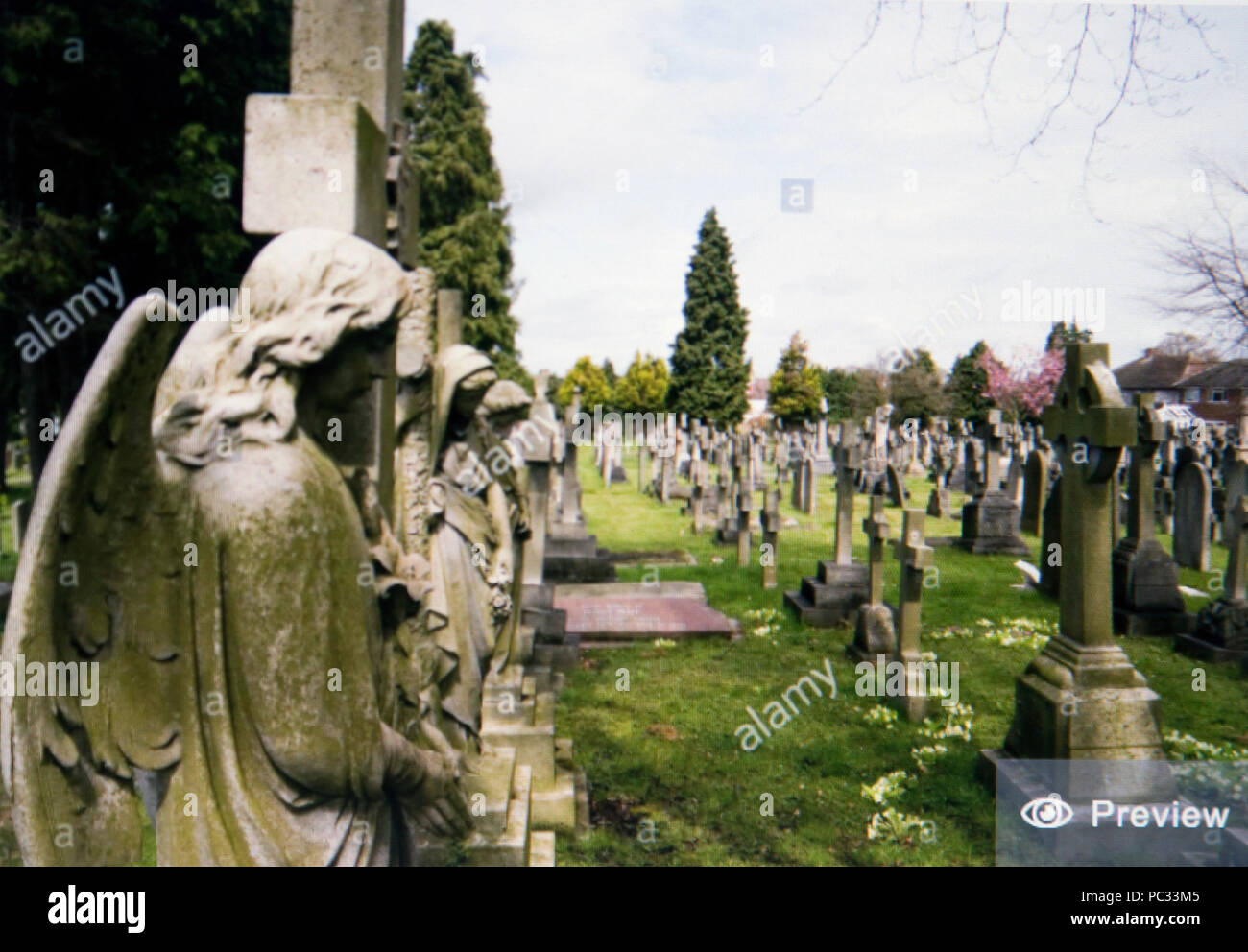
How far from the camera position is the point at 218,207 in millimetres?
11422

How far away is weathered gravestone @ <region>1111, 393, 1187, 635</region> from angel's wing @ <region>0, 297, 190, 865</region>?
400 inches

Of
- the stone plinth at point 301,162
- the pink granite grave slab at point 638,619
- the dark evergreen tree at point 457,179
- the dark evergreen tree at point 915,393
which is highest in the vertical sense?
the dark evergreen tree at point 457,179

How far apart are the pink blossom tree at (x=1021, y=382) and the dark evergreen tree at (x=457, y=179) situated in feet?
82.3

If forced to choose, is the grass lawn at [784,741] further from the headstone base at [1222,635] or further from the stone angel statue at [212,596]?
the stone angel statue at [212,596]

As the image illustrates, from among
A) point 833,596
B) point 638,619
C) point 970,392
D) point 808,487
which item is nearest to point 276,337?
point 638,619

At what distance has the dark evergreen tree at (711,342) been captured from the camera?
147 feet

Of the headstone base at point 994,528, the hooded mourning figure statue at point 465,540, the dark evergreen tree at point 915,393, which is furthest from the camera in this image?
the dark evergreen tree at point 915,393

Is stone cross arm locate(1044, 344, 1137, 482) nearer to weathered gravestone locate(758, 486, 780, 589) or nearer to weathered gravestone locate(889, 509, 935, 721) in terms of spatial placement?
weathered gravestone locate(889, 509, 935, 721)

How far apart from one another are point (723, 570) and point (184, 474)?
11746 mm

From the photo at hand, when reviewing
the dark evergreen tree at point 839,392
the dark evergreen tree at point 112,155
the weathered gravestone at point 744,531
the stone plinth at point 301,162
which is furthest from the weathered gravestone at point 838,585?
the dark evergreen tree at point 839,392

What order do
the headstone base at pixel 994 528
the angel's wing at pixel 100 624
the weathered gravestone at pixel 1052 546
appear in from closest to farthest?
the angel's wing at pixel 100 624 → the weathered gravestone at pixel 1052 546 → the headstone base at pixel 994 528

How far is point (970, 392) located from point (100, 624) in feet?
149

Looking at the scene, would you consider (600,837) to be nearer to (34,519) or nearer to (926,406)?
(34,519)

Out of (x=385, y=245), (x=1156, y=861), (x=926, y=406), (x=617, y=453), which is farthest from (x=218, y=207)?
(x=926, y=406)
